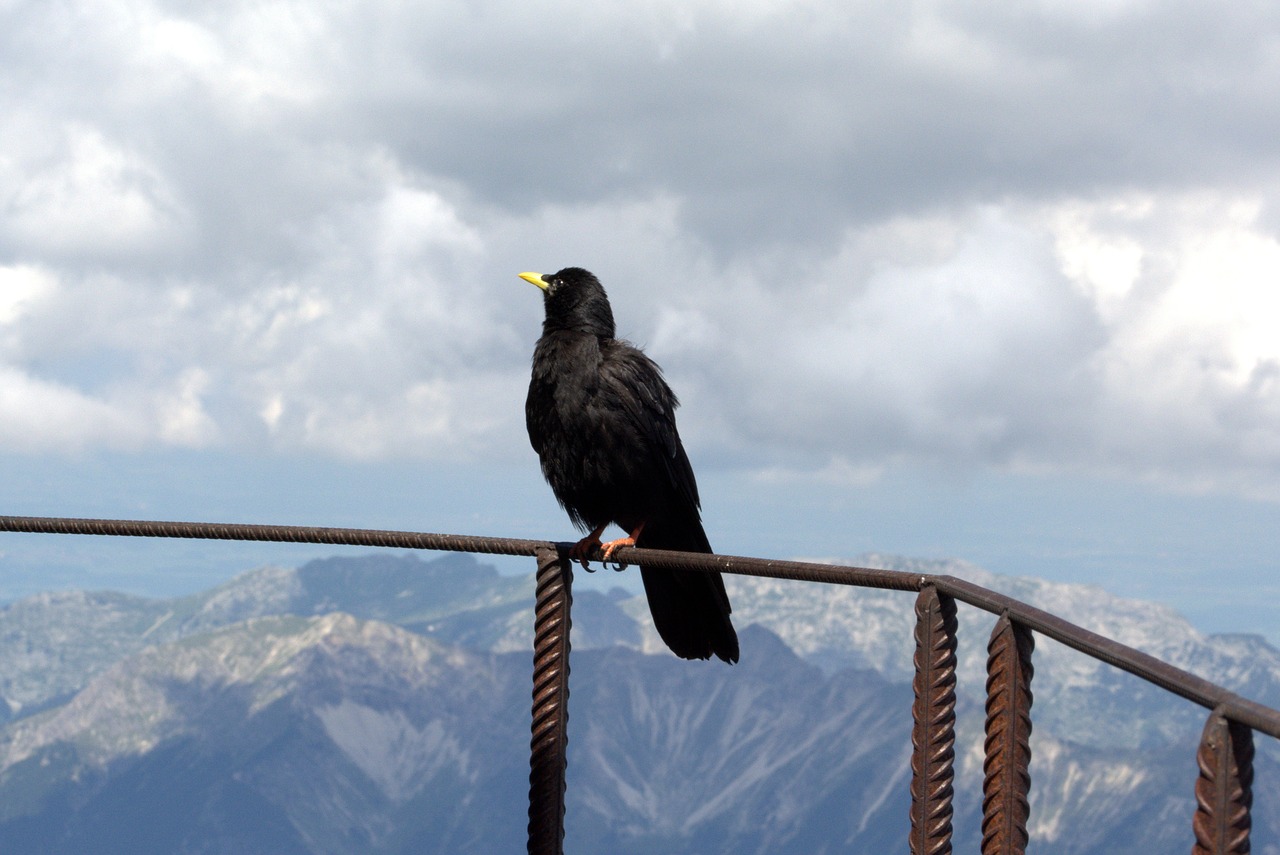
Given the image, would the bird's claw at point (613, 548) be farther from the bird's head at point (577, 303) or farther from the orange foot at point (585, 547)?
the bird's head at point (577, 303)

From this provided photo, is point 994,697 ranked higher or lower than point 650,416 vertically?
lower

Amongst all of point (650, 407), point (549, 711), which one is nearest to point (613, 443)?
point (650, 407)

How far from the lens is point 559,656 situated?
4949mm

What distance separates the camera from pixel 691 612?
7305mm

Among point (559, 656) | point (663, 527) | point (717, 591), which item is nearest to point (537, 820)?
point (559, 656)

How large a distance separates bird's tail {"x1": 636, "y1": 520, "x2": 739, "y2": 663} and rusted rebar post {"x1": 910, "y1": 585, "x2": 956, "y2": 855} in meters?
3.42

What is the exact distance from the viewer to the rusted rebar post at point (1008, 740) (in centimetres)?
316

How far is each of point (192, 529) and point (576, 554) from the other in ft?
8.41

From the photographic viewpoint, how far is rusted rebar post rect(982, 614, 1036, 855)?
124 inches

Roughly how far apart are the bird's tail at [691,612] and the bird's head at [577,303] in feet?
9.39

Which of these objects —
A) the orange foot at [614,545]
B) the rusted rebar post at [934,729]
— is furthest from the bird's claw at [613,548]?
the rusted rebar post at [934,729]

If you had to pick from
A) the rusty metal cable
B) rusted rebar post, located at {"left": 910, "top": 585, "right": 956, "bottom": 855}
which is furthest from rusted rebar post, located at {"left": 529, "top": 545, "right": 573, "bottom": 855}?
rusted rebar post, located at {"left": 910, "top": 585, "right": 956, "bottom": 855}

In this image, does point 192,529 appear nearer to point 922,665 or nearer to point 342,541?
point 342,541

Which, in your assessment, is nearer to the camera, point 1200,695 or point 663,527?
point 1200,695
